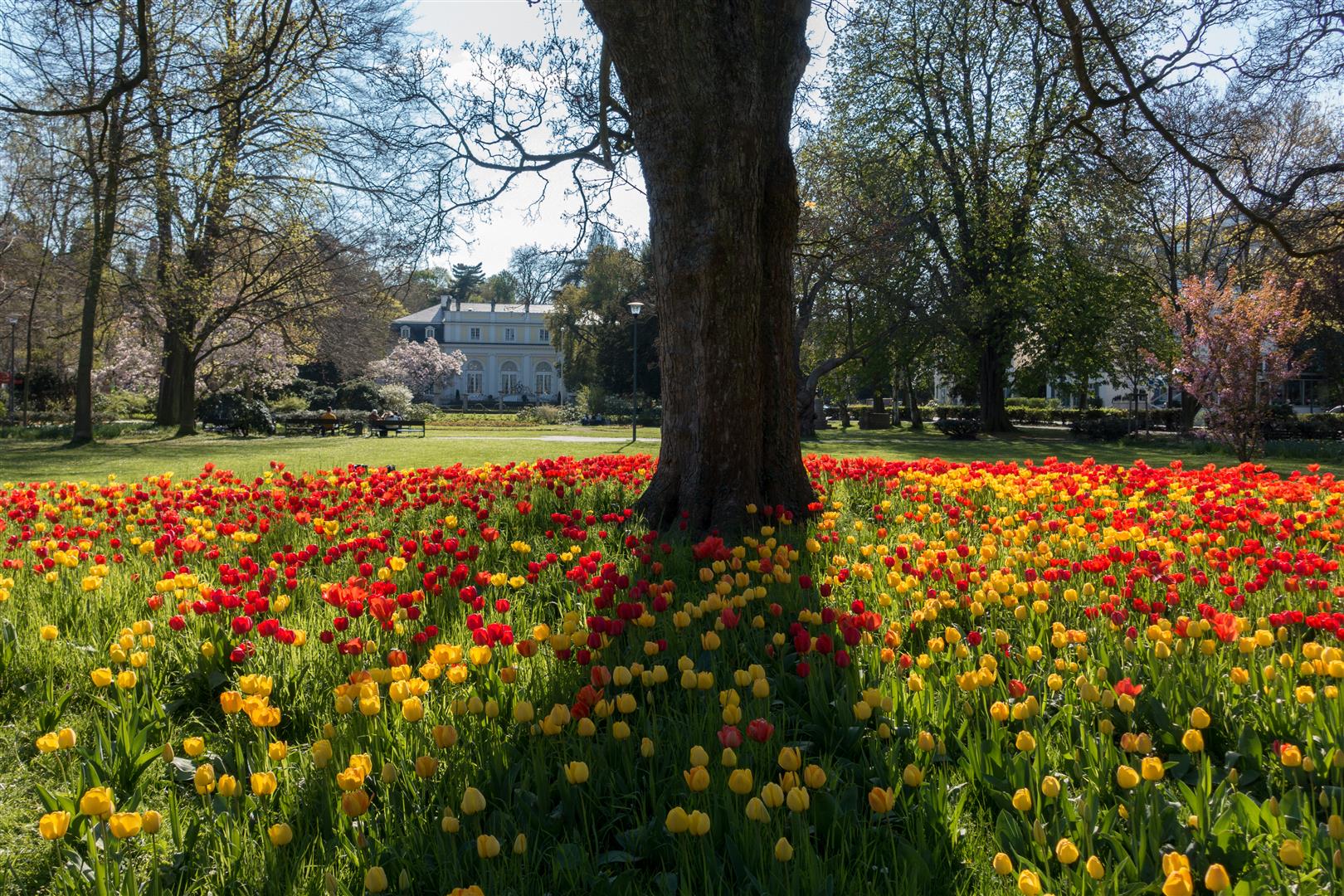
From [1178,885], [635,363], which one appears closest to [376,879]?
[1178,885]

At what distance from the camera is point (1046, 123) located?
25.3 metres

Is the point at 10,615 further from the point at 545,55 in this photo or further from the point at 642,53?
the point at 545,55

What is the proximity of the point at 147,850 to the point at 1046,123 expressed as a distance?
2837cm

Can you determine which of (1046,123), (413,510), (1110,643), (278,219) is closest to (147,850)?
(1110,643)

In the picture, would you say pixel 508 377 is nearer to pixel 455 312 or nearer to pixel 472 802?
pixel 455 312

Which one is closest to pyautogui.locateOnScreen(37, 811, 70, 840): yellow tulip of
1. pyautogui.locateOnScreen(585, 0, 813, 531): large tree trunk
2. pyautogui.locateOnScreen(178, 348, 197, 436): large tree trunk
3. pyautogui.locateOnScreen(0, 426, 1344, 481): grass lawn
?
pyautogui.locateOnScreen(585, 0, 813, 531): large tree trunk

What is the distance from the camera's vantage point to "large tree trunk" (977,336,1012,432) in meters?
29.4

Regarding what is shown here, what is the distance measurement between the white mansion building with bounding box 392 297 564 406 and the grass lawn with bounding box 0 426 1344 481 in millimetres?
60802

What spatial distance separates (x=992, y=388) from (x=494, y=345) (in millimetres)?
63493

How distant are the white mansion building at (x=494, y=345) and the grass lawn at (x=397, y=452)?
2394 inches

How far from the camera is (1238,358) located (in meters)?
17.3

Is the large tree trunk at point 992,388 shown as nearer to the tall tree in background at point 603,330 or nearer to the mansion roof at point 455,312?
the tall tree in background at point 603,330

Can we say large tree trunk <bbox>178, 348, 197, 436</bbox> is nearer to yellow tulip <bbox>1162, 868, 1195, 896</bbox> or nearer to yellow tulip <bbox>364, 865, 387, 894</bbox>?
yellow tulip <bbox>364, 865, 387, 894</bbox>

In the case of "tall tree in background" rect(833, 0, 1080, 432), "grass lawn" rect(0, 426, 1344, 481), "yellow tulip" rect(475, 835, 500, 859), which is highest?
"tall tree in background" rect(833, 0, 1080, 432)
